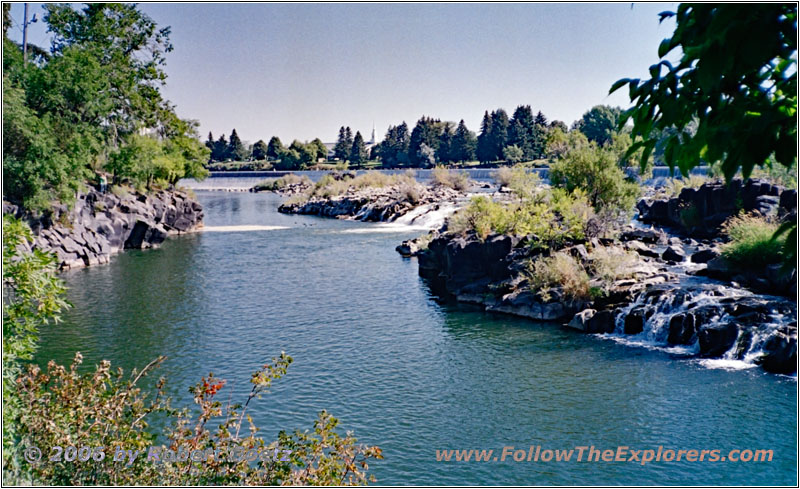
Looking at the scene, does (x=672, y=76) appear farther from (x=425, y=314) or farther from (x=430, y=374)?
(x=425, y=314)

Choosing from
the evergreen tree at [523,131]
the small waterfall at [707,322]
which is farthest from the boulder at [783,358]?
the evergreen tree at [523,131]

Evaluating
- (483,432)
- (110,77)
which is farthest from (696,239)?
(110,77)

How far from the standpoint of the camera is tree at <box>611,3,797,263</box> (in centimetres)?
320

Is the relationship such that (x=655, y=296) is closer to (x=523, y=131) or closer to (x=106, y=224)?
(x=106, y=224)

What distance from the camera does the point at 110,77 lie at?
4578 cm

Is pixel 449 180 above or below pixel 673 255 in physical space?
above

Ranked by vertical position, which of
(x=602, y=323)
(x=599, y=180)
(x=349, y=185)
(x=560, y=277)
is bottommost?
(x=602, y=323)

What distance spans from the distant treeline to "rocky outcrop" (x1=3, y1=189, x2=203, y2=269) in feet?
204

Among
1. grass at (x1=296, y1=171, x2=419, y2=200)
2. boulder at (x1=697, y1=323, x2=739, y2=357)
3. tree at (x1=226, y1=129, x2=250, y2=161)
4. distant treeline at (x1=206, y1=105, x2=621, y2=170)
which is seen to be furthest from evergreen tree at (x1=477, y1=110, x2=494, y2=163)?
boulder at (x1=697, y1=323, x2=739, y2=357)

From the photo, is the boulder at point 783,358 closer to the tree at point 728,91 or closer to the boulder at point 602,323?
the boulder at point 602,323

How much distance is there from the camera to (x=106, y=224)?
42000mm

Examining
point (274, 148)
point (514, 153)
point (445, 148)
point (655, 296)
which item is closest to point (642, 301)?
point (655, 296)

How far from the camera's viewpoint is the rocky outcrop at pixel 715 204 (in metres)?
36.0

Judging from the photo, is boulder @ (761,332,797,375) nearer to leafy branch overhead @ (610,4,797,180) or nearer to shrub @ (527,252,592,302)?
shrub @ (527,252,592,302)
